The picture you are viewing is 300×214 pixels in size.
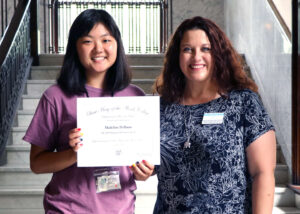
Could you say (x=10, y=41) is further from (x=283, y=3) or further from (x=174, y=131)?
(x=174, y=131)

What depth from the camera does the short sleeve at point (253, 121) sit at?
5.19 feet

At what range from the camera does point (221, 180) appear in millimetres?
1576

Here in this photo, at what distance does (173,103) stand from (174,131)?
11 centimetres

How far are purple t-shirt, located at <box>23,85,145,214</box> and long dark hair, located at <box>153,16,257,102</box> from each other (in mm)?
359

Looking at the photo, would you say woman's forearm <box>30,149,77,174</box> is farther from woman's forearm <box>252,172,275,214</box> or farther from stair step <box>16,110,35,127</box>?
stair step <box>16,110,35,127</box>

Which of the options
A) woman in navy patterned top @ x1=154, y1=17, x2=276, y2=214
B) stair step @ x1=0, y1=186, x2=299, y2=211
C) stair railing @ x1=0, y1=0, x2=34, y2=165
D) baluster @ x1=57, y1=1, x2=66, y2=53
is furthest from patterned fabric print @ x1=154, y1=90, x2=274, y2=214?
baluster @ x1=57, y1=1, x2=66, y2=53

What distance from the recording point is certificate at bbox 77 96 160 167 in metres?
1.58

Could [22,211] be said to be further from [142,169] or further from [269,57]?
[269,57]

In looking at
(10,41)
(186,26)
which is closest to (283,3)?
(10,41)

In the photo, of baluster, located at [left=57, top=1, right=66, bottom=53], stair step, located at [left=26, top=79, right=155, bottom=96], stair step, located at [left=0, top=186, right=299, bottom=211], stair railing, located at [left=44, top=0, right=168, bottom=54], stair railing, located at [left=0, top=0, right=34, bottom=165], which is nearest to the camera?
stair step, located at [left=0, top=186, right=299, bottom=211]

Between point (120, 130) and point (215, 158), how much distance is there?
331 mm

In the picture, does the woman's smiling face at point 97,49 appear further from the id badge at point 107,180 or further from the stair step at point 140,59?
the stair step at point 140,59

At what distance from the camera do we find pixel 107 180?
1616mm

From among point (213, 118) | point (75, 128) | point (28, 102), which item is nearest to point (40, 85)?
point (28, 102)
